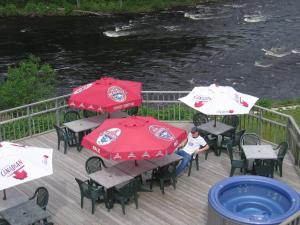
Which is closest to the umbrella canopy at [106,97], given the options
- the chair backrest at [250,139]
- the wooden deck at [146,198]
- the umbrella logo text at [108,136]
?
the wooden deck at [146,198]

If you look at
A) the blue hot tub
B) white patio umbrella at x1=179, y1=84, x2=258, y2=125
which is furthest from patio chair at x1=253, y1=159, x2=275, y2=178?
white patio umbrella at x1=179, y1=84, x2=258, y2=125

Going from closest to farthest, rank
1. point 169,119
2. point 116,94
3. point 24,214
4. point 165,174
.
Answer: point 24,214 < point 165,174 < point 116,94 < point 169,119

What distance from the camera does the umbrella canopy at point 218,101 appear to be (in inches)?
563

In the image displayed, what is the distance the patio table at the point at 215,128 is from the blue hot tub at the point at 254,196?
9.77 feet

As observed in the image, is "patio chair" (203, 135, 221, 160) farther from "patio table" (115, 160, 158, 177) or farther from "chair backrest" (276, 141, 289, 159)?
"patio table" (115, 160, 158, 177)

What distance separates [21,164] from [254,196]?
5.45 m

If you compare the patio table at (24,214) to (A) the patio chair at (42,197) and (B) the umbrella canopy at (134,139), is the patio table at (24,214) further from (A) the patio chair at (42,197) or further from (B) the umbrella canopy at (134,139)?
(B) the umbrella canopy at (134,139)

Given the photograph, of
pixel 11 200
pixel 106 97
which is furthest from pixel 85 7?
pixel 11 200

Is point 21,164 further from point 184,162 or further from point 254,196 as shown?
point 254,196

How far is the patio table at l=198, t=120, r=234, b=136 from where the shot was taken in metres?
14.9

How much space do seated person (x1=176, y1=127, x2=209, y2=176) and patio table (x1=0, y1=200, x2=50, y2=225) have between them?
406cm

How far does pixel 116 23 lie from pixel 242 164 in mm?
43324

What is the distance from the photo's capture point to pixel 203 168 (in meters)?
14.2

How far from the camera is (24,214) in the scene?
10938 mm
